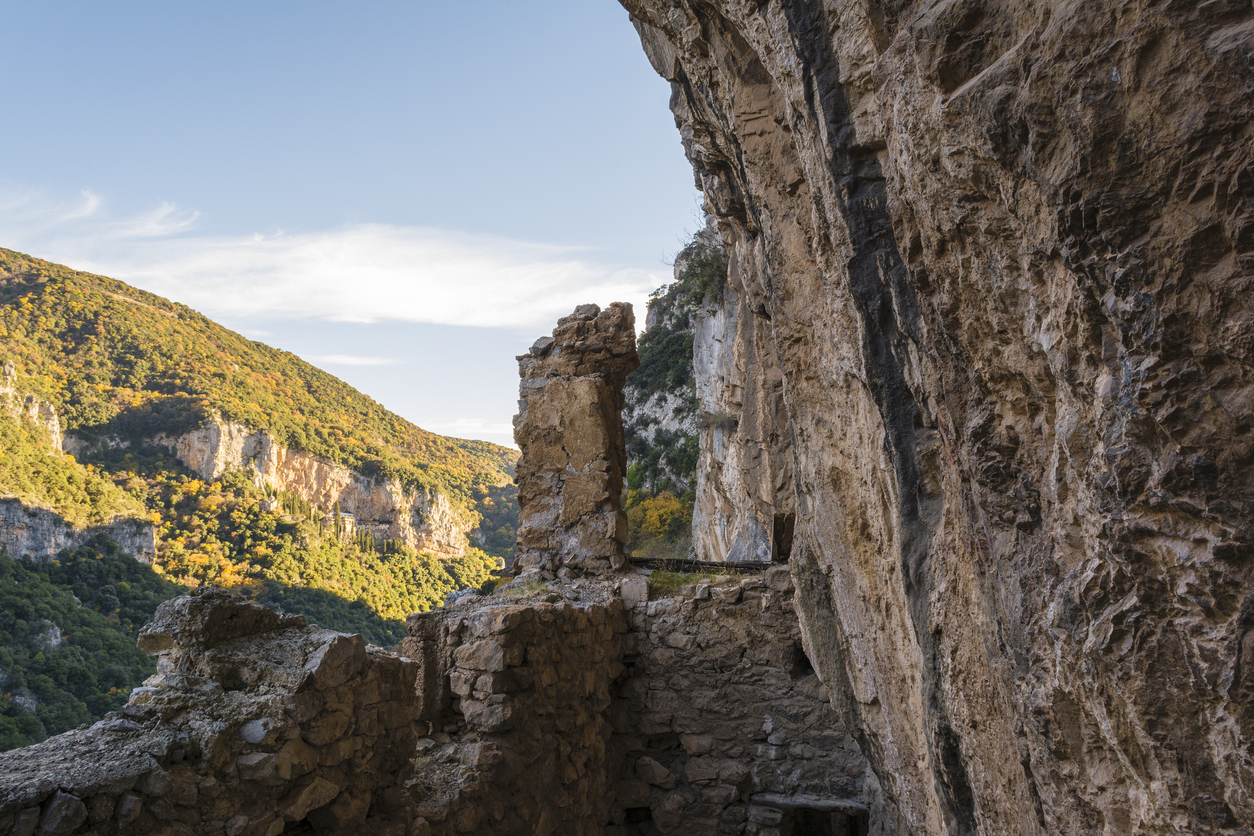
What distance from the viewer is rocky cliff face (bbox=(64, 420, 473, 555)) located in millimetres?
24672

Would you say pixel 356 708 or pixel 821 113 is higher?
pixel 821 113

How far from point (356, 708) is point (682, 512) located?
1762cm

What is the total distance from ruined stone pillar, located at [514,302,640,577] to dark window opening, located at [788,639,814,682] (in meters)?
1.68

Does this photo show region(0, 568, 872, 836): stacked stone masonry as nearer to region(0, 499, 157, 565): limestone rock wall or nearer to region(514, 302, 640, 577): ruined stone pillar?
region(514, 302, 640, 577): ruined stone pillar

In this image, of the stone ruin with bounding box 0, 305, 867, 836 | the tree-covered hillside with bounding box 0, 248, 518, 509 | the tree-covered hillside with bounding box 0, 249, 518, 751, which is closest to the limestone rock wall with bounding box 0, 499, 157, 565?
the tree-covered hillside with bounding box 0, 249, 518, 751

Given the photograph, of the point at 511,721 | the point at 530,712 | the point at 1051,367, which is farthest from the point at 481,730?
the point at 1051,367

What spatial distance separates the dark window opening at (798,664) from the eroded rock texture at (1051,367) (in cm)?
233

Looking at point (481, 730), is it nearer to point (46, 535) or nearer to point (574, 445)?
point (574, 445)

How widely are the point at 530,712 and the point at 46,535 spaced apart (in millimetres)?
17374

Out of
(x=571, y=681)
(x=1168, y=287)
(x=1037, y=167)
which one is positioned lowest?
(x=571, y=681)

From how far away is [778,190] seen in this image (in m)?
3.56

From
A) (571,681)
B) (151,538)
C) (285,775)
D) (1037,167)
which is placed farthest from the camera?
(151,538)

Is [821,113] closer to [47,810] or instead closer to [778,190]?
[778,190]

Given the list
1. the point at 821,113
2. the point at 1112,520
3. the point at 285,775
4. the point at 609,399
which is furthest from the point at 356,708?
the point at 609,399
